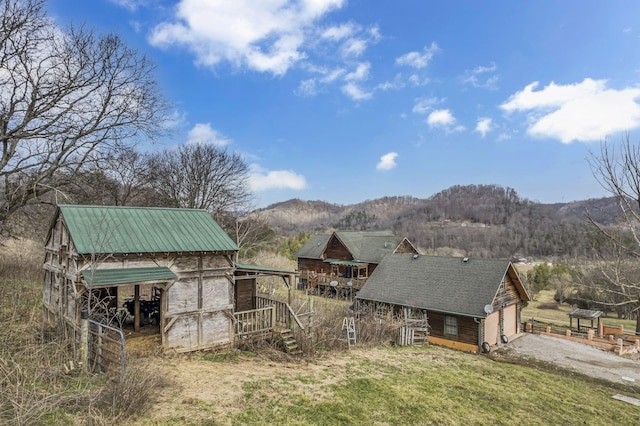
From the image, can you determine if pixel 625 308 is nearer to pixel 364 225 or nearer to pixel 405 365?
pixel 405 365

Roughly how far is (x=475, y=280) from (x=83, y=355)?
21.6 m

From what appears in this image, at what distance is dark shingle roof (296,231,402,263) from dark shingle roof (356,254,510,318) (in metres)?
10.6

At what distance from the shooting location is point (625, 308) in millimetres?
40719

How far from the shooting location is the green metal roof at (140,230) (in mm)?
11508

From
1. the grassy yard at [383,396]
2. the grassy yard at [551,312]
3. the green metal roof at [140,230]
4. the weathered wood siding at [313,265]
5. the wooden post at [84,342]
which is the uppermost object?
the green metal roof at [140,230]

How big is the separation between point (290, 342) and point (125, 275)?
21.6 ft

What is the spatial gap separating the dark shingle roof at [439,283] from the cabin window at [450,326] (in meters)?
0.87

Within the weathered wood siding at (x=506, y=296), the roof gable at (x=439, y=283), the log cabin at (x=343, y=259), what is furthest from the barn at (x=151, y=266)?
the log cabin at (x=343, y=259)

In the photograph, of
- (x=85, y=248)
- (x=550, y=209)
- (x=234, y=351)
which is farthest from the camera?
(x=550, y=209)

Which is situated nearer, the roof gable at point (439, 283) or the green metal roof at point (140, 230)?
the green metal roof at point (140, 230)

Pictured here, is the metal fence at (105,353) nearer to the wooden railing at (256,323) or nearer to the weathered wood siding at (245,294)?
the wooden railing at (256,323)

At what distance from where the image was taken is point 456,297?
22484 millimetres

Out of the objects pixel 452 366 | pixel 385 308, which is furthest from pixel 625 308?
pixel 452 366

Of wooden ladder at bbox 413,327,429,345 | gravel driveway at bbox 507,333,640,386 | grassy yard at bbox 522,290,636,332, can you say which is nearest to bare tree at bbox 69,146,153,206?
wooden ladder at bbox 413,327,429,345
